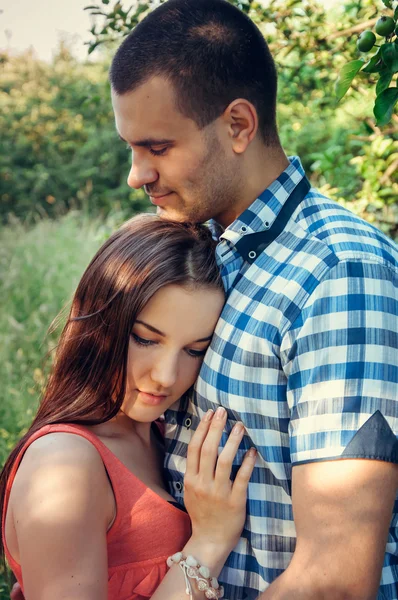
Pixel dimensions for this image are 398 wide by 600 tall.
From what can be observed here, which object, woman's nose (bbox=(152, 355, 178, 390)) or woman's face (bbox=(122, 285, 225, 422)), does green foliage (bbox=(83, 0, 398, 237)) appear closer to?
woman's face (bbox=(122, 285, 225, 422))

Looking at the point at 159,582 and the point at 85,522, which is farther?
the point at 159,582

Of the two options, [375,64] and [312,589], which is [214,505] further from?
[375,64]

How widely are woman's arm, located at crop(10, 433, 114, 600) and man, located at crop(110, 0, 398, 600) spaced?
0.41 meters

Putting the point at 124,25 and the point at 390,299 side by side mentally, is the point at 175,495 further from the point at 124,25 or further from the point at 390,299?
the point at 124,25

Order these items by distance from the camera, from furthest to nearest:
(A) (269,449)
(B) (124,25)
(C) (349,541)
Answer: (B) (124,25) → (A) (269,449) → (C) (349,541)

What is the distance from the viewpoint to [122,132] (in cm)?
237

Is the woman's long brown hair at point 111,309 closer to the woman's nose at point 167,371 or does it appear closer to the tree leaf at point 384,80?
the woman's nose at point 167,371

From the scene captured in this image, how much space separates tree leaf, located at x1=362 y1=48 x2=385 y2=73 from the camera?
1.88 meters

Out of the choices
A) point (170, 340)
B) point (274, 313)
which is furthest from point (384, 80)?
point (170, 340)

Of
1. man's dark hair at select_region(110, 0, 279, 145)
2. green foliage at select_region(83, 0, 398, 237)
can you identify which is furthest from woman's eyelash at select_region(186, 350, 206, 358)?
green foliage at select_region(83, 0, 398, 237)

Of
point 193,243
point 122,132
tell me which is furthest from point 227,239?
point 122,132

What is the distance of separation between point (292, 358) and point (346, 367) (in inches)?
6.1

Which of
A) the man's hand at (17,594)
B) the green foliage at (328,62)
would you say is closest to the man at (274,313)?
the man's hand at (17,594)

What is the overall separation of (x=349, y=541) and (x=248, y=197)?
1.12 meters
